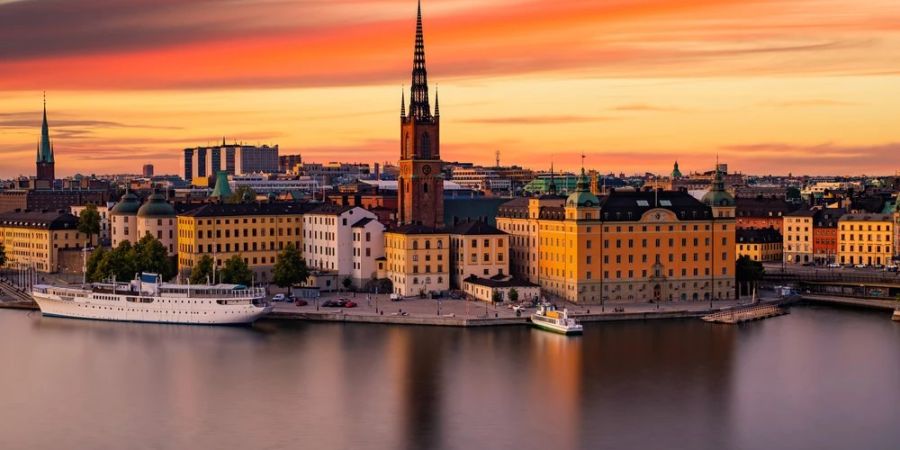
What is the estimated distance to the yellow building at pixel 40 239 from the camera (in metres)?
81.9

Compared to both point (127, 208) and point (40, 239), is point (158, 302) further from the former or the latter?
point (40, 239)

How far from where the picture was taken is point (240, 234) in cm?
7112

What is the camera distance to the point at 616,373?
153 feet

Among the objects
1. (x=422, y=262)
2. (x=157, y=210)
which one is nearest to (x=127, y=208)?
(x=157, y=210)

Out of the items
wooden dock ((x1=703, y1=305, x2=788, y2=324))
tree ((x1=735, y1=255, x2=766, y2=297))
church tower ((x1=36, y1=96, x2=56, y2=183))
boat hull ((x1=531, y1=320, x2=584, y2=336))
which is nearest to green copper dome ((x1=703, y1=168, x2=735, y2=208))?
tree ((x1=735, y1=255, x2=766, y2=297))

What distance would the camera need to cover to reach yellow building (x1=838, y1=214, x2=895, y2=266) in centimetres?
7969

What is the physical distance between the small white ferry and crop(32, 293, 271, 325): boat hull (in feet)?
35.7

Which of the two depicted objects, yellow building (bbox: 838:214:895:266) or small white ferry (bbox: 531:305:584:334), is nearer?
small white ferry (bbox: 531:305:584:334)

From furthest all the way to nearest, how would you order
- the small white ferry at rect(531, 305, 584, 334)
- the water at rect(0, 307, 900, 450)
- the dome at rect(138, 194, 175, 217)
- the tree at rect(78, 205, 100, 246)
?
the tree at rect(78, 205, 100, 246) < the dome at rect(138, 194, 175, 217) < the small white ferry at rect(531, 305, 584, 334) < the water at rect(0, 307, 900, 450)

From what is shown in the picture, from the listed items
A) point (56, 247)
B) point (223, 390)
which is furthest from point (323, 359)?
point (56, 247)

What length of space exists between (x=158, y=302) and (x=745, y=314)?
23.8 meters

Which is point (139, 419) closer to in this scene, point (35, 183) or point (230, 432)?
point (230, 432)

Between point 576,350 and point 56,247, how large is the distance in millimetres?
40368

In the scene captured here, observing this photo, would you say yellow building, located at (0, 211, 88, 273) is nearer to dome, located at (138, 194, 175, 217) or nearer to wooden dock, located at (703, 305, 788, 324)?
dome, located at (138, 194, 175, 217)
